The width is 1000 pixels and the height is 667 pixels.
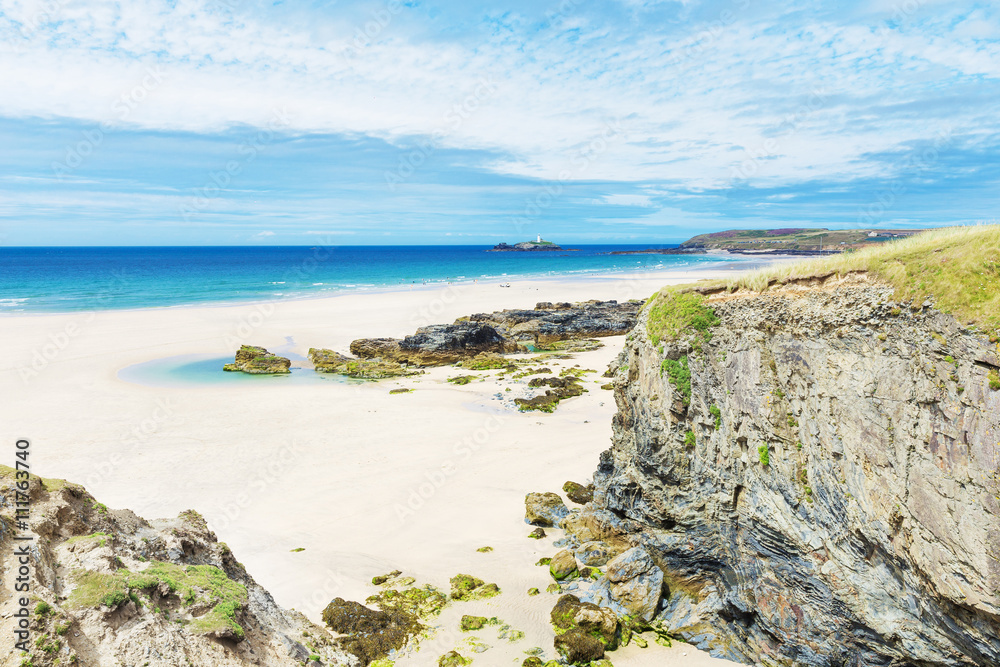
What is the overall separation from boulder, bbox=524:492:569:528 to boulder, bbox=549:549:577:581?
70.3 inches

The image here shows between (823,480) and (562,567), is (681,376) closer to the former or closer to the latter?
(823,480)

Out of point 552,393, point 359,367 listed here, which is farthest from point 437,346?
point 552,393

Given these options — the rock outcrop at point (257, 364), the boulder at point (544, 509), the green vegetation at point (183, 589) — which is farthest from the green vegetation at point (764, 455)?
the rock outcrop at point (257, 364)

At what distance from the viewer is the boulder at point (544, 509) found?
12.9 metres

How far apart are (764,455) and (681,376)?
200cm

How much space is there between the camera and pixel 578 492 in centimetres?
1423

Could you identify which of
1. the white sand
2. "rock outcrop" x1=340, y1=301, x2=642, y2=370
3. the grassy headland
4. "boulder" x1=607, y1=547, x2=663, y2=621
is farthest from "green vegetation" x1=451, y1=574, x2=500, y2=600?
"rock outcrop" x1=340, y1=301, x2=642, y2=370

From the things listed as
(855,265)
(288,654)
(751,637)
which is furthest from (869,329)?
(288,654)

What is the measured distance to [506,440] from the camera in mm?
18438

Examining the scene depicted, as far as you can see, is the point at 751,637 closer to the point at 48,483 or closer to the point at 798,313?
the point at 798,313

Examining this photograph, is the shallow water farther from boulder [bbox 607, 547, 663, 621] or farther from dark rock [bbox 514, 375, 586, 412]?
boulder [bbox 607, 547, 663, 621]

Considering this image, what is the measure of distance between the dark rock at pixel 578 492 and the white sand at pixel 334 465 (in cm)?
78

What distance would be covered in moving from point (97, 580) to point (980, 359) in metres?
9.66

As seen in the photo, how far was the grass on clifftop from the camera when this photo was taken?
5.94m
